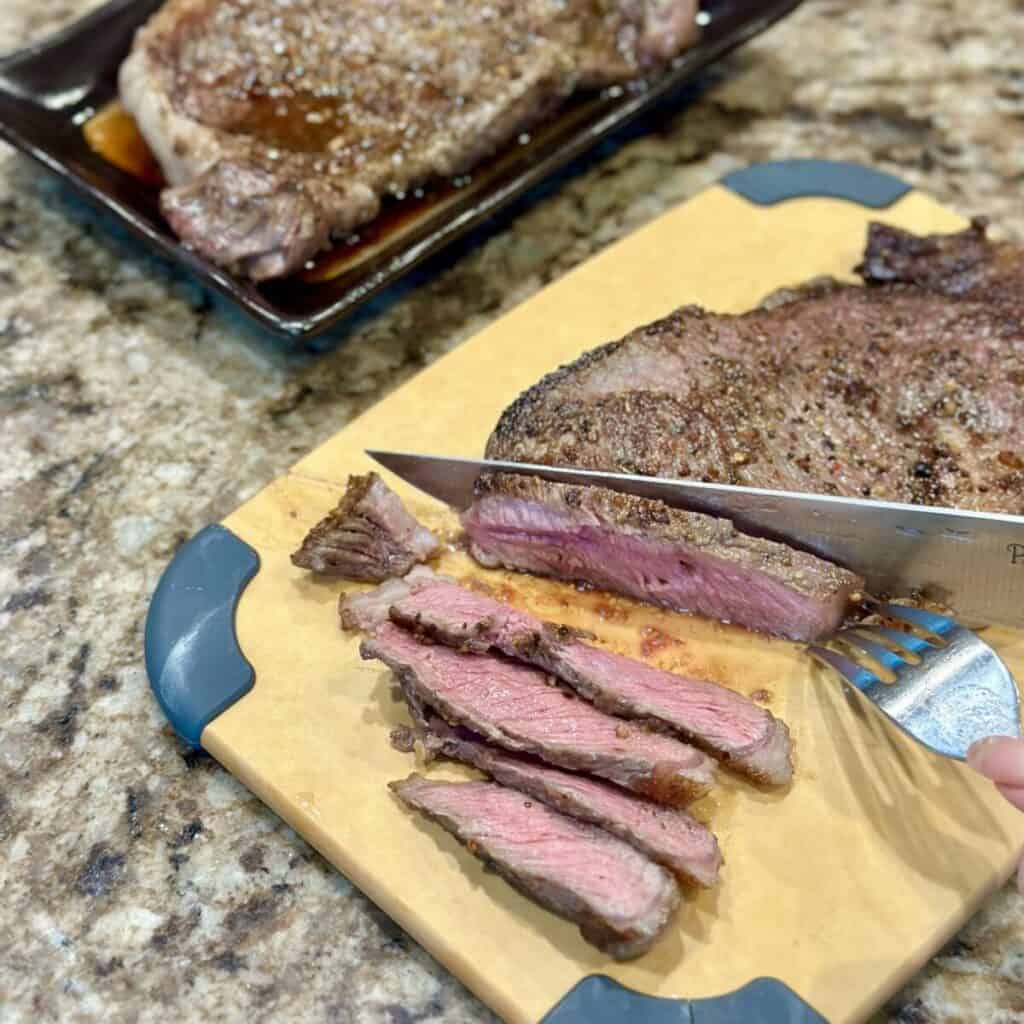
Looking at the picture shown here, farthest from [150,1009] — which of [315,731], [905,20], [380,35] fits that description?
[905,20]

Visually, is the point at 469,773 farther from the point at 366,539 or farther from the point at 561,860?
the point at 366,539

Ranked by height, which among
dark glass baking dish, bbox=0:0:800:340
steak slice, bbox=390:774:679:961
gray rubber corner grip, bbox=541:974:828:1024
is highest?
dark glass baking dish, bbox=0:0:800:340

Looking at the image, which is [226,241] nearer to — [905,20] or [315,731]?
[315,731]

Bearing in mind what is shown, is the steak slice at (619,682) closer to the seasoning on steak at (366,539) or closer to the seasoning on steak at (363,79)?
the seasoning on steak at (366,539)

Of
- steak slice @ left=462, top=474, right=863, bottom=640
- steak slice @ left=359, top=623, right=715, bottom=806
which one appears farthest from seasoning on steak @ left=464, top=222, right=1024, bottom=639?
steak slice @ left=359, top=623, right=715, bottom=806

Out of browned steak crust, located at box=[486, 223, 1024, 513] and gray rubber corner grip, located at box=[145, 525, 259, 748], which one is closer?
gray rubber corner grip, located at box=[145, 525, 259, 748]

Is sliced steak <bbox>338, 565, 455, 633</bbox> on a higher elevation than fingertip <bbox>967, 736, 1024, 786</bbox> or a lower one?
lower

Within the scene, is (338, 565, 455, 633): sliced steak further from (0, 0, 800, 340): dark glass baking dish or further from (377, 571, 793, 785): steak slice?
(0, 0, 800, 340): dark glass baking dish
